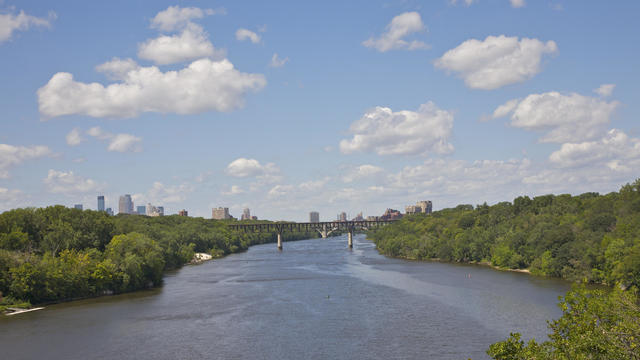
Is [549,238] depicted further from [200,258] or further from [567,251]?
[200,258]

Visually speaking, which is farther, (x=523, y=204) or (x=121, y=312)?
(x=523, y=204)

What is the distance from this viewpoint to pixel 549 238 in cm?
10669

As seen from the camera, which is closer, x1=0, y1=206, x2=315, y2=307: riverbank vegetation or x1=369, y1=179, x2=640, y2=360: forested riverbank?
x1=369, y1=179, x2=640, y2=360: forested riverbank

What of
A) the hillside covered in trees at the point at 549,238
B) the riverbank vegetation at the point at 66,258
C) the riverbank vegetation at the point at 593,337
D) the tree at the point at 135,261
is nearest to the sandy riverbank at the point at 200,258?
the riverbank vegetation at the point at 66,258

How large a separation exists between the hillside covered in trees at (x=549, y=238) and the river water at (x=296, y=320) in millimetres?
6522

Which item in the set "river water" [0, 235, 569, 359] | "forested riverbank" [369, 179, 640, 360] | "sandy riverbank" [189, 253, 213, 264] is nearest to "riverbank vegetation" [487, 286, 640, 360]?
"forested riverbank" [369, 179, 640, 360]

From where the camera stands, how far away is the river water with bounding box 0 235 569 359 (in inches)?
2115

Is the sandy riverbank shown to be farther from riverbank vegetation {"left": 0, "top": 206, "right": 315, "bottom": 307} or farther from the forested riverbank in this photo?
the forested riverbank

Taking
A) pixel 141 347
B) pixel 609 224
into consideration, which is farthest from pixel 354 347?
pixel 609 224

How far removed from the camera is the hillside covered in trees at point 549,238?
87562mm

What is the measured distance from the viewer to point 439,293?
86438 mm

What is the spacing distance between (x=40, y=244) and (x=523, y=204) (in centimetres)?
12268

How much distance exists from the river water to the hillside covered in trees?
652cm

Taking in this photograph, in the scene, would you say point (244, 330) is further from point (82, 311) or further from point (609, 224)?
point (609, 224)
